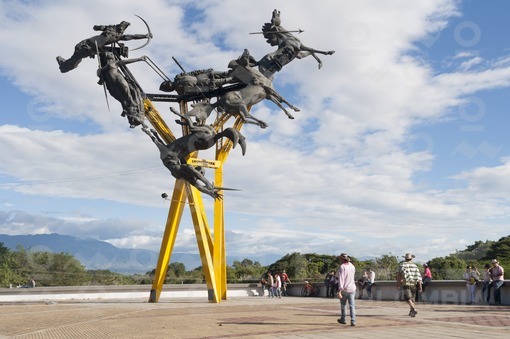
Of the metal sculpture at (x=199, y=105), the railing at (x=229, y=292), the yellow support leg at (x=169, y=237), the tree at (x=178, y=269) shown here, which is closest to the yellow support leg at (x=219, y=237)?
the metal sculpture at (x=199, y=105)

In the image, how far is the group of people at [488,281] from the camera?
1791 cm

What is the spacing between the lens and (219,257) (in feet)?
73.7

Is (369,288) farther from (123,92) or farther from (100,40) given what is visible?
(100,40)

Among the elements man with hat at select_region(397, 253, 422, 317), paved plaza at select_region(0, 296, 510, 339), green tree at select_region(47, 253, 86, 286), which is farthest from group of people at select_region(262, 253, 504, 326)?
green tree at select_region(47, 253, 86, 286)

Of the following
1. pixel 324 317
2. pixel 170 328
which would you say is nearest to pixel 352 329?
pixel 324 317

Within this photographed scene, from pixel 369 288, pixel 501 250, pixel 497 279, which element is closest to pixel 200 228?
pixel 369 288

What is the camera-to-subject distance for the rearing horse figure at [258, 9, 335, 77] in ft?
61.2

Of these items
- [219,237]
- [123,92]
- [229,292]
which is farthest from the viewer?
[229,292]

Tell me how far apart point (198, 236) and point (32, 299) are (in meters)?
8.44

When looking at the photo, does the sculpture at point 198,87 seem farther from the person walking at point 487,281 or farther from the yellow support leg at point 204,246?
the person walking at point 487,281

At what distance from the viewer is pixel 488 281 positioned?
A: 60.7 ft

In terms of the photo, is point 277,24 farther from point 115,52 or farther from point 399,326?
point 399,326

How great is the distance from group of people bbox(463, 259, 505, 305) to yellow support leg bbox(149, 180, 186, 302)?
1152 cm

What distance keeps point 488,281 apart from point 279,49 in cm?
1100
